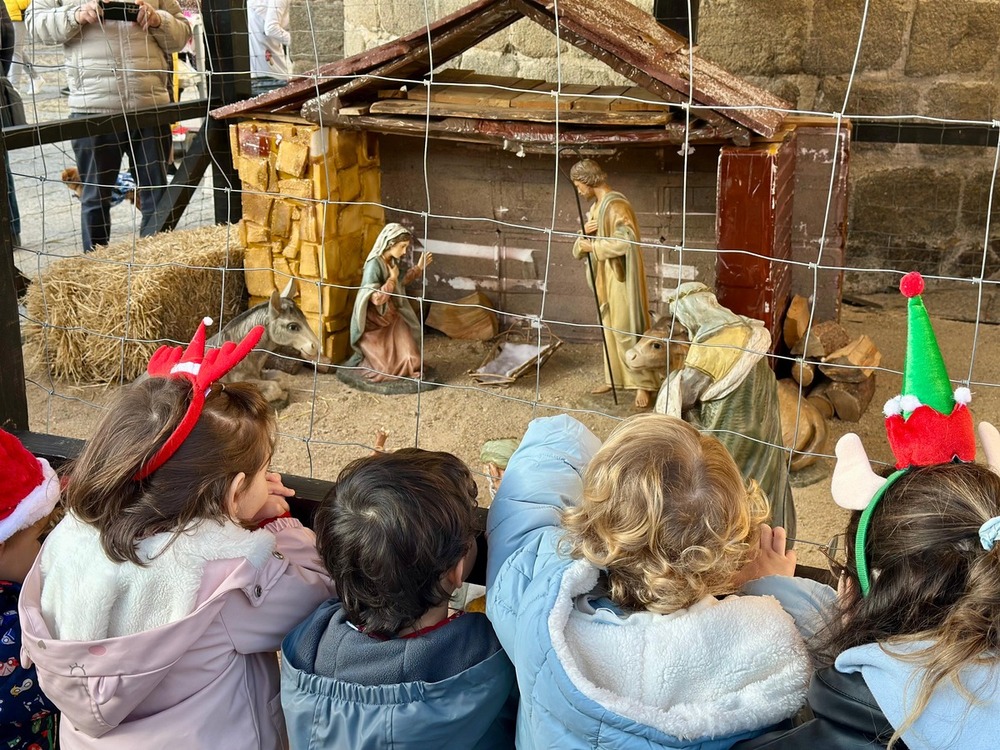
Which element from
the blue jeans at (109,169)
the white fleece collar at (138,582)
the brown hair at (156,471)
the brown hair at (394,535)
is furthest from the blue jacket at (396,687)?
the blue jeans at (109,169)

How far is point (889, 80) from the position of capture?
624 centimetres

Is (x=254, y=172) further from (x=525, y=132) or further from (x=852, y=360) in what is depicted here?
(x=852, y=360)

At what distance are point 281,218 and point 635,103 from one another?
1956 millimetres

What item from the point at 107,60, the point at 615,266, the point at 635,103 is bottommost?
the point at 615,266

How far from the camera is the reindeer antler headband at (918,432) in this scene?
139cm

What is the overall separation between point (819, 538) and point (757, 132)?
5.50 ft

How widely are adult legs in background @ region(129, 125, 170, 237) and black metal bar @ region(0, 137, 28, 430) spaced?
3.86m

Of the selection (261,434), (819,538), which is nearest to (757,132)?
(819,538)

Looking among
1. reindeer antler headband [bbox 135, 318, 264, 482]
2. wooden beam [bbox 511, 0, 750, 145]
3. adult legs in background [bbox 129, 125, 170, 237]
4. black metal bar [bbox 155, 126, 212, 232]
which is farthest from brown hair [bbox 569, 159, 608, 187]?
reindeer antler headband [bbox 135, 318, 264, 482]

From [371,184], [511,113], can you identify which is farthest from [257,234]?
[511,113]

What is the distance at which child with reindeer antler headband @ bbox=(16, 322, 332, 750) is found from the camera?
1676 mm

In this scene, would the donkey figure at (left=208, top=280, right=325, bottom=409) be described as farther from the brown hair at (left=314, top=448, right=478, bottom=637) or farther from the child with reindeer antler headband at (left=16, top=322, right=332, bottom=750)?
the brown hair at (left=314, top=448, right=478, bottom=637)

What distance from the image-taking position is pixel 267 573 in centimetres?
175

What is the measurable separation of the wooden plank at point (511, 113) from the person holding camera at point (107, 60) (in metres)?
1.35
